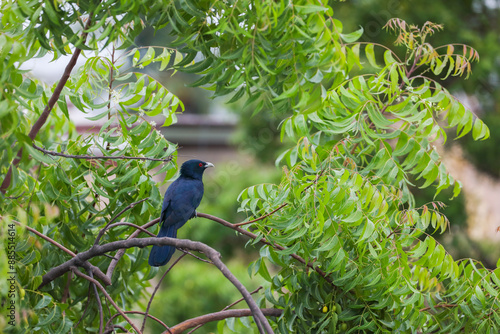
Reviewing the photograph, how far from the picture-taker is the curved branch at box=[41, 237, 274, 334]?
1805mm

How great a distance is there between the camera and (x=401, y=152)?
8.12ft

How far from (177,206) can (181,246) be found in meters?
1.05

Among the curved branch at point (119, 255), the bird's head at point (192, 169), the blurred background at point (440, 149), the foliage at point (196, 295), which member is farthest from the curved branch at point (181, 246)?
the foliage at point (196, 295)

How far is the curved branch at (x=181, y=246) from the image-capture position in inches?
71.1

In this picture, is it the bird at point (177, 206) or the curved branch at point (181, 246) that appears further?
the bird at point (177, 206)

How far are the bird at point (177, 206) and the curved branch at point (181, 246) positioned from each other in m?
0.43

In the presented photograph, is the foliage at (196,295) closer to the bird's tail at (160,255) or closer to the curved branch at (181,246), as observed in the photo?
the bird's tail at (160,255)

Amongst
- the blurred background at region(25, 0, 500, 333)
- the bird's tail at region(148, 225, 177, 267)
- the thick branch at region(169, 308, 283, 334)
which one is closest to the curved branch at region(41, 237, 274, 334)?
the bird's tail at region(148, 225, 177, 267)

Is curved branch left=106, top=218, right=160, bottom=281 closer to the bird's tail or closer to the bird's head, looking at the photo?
the bird's tail

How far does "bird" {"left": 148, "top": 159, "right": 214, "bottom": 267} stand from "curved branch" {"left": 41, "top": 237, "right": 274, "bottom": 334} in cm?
43

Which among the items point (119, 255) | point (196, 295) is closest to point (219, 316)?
point (119, 255)

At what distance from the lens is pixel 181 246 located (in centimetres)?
206

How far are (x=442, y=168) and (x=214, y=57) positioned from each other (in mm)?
1269

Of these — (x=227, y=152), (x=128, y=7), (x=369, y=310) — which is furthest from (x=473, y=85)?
(x=227, y=152)
